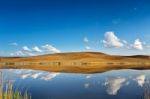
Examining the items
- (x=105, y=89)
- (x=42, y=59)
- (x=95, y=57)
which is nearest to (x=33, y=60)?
(x=42, y=59)

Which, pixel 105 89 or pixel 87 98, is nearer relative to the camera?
pixel 87 98

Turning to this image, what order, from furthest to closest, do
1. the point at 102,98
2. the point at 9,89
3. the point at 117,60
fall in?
the point at 117,60, the point at 102,98, the point at 9,89

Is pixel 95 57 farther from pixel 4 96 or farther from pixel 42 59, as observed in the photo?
pixel 4 96

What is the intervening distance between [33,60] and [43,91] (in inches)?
2219

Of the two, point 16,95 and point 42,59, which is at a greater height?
point 42,59

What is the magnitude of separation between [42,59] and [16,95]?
6406cm

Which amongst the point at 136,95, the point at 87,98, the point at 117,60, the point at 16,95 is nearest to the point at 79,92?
the point at 87,98

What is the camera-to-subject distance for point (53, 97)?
480 inches

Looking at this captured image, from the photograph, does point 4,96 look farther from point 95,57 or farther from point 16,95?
point 95,57

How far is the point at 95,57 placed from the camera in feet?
241

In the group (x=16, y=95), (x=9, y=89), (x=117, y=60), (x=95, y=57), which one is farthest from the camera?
(x=95, y=57)

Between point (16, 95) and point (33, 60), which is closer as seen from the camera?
point (16, 95)

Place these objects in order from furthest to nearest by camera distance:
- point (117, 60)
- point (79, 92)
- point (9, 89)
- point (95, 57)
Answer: point (95, 57) < point (117, 60) < point (79, 92) < point (9, 89)

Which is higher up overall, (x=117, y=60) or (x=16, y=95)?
(x=117, y=60)
